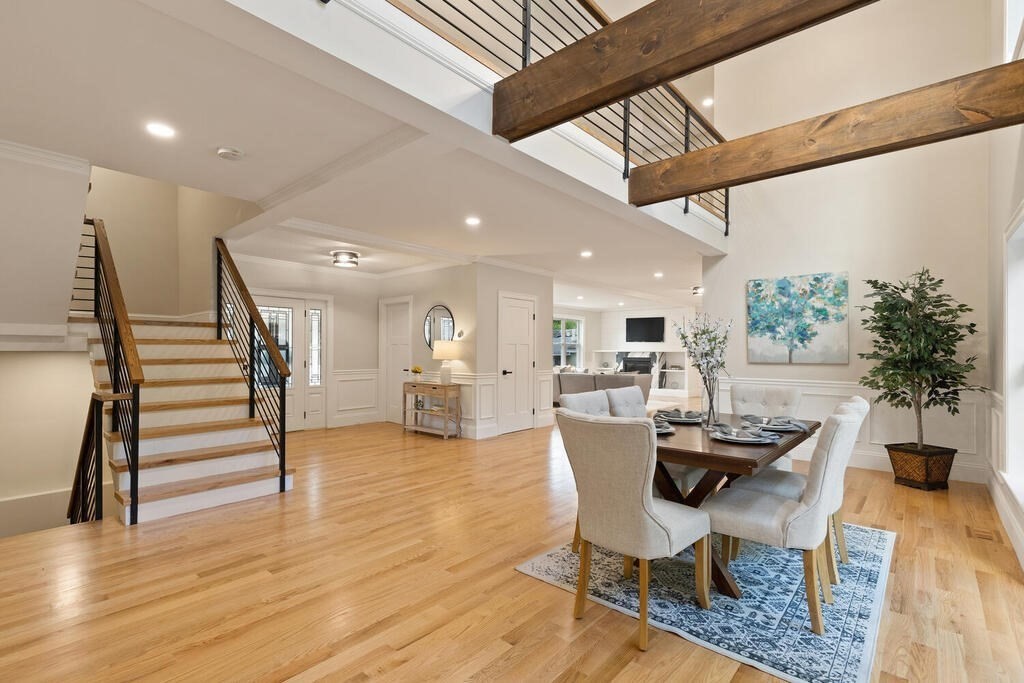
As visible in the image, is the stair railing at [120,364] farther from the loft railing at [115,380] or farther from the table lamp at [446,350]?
the table lamp at [446,350]

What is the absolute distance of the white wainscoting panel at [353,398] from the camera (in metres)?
7.60

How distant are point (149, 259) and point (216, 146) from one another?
14.1ft

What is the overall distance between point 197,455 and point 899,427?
21.1 feet

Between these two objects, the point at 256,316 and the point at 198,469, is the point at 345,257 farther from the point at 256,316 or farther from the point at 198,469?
the point at 198,469

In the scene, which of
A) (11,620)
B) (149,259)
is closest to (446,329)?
(149,259)

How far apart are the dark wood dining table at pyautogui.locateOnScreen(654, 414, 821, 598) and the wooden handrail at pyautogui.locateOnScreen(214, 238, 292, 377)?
110 inches

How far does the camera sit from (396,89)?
2.12 meters

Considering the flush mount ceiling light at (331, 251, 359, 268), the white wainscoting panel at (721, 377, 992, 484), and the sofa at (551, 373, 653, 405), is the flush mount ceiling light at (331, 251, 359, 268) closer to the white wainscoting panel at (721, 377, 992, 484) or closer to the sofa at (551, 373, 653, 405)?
the white wainscoting panel at (721, 377, 992, 484)

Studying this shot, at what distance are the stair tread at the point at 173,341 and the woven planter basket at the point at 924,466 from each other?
262 inches

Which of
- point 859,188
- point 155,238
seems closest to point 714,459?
point 859,188

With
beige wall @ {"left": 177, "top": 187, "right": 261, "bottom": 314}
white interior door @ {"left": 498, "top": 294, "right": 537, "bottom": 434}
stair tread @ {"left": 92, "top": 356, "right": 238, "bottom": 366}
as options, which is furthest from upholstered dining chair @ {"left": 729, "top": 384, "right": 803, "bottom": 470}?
stair tread @ {"left": 92, "top": 356, "right": 238, "bottom": 366}

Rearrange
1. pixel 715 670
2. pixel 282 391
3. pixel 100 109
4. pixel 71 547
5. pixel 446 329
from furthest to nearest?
pixel 446 329 → pixel 282 391 → pixel 71 547 → pixel 100 109 → pixel 715 670

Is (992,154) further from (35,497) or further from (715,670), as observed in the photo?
(35,497)

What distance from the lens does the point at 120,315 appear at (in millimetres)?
3723
